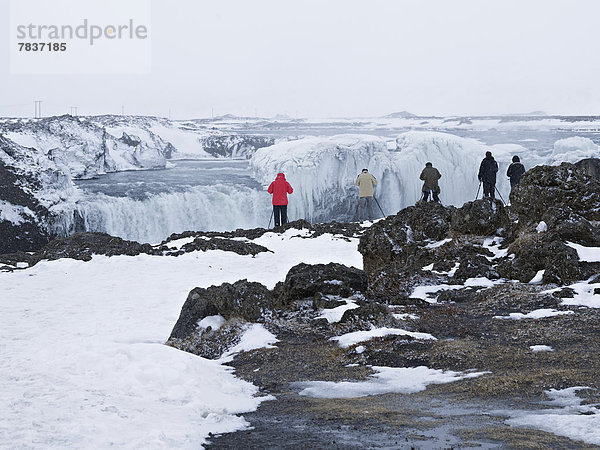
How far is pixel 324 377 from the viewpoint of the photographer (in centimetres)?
562

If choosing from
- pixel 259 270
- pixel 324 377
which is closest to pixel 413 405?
pixel 324 377

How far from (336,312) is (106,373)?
10.3 ft

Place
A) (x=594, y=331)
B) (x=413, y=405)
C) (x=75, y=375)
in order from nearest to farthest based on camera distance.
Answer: (x=413, y=405) → (x=75, y=375) → (x=594, y=331)

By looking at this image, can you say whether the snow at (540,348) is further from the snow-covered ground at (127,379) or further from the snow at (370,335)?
the snow at (370,335)

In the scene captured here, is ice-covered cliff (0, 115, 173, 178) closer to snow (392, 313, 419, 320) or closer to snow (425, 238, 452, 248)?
snow (425, 238, 452, 248)

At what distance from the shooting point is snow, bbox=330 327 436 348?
6.53 m

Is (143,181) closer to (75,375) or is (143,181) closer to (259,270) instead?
(259,270)

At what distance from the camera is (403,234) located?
11.2 meters

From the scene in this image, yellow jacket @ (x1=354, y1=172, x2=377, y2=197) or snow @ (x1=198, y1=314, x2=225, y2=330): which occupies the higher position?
yellow jacket @ (x1=354, y1=172, x2=377, y2=197)

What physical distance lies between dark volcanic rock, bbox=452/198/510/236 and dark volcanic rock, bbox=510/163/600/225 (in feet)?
2.33

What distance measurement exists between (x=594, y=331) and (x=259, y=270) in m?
8.40

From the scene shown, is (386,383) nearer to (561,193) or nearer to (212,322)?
(212,322)

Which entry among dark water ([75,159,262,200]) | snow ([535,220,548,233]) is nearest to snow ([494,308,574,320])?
snow ([535,220,548,233])

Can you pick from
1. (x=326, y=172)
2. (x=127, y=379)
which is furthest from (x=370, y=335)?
(x=326, y=172)
